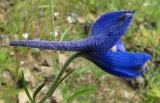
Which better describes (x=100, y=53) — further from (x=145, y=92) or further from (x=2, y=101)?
(x=145, y=92)

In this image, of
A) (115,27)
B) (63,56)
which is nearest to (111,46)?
(115,27)

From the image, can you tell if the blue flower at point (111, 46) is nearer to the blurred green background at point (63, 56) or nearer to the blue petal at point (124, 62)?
the blue petal at point (124, 62)

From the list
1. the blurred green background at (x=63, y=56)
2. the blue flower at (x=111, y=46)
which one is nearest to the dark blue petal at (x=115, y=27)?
the blue flower at (x=111, y=46)

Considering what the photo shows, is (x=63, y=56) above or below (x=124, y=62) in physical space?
below

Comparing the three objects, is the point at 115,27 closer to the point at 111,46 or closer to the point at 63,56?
the point at 111,46

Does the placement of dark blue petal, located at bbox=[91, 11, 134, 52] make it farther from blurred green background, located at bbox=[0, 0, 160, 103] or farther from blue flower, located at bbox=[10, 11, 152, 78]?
blurred green background, located at bbox=[0, 0, 160, 103]

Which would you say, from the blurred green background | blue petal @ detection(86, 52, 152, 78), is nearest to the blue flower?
blue petal @ detection(86, 52, 152, 78)
